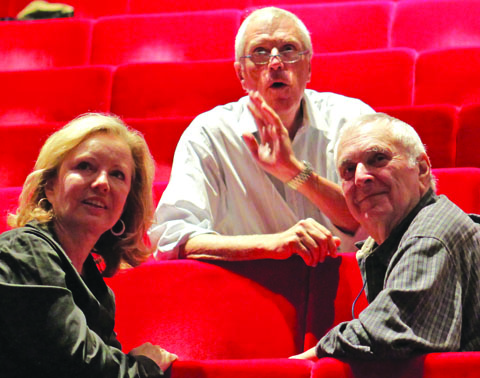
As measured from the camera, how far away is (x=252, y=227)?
62 cm

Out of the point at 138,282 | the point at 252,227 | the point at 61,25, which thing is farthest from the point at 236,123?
the point at 61,25

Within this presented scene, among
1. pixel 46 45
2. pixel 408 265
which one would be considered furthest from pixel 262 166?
pixel 46 45

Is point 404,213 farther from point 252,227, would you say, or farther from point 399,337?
point 252,227

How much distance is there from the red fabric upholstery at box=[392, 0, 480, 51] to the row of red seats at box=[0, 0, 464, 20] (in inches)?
5.7

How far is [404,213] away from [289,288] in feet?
0.34

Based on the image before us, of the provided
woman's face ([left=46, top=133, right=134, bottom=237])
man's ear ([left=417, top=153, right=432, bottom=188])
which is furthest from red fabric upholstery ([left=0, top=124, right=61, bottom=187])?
man's ear ([left=417, top=153, right=432, bottom=188])

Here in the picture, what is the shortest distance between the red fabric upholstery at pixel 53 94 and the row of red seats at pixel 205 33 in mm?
138

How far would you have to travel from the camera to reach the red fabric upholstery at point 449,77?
0.77 meters

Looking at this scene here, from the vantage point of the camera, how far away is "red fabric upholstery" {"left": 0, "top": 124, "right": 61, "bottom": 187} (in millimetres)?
748

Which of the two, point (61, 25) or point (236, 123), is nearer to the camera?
point (236, 123)

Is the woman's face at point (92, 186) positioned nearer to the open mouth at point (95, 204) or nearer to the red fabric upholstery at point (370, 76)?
the open mouth at point (95, 204)

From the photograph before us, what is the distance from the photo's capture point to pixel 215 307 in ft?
1.61

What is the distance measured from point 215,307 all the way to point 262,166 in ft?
0.48

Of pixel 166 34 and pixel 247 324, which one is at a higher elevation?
pixel 166 34
